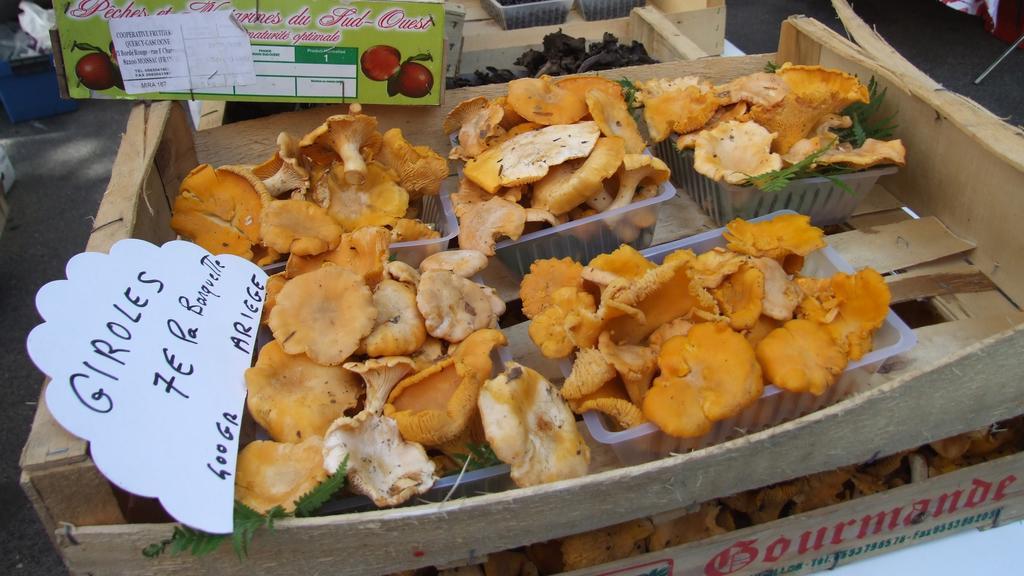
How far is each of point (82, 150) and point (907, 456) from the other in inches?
205

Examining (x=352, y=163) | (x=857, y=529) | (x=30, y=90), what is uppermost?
(x=352, y=163)

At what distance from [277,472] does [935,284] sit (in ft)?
5.10

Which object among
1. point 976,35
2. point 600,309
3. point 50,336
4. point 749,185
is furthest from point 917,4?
point 50,336

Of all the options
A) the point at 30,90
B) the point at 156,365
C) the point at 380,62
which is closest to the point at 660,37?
the point at 380,62

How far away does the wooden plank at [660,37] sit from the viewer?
2859 millimetres

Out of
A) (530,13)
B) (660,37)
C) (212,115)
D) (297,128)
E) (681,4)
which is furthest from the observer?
(530,13)

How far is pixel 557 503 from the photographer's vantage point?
116cm

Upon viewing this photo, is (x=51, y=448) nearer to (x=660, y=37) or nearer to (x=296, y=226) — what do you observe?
(x=296, y=226)

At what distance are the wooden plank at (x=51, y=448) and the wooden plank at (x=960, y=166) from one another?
188 centimetres

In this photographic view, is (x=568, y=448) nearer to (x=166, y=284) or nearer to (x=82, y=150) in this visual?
(x=166, y=284)

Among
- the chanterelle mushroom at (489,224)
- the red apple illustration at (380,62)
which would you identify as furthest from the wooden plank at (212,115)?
the chanterelle mushroom at (489,224)

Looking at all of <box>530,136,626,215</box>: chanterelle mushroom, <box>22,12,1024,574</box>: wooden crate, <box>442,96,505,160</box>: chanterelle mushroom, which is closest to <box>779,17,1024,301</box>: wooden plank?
<box>22,12,1024,574</box>: wooden crate

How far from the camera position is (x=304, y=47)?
194 centimetres

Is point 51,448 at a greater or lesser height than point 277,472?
greater
